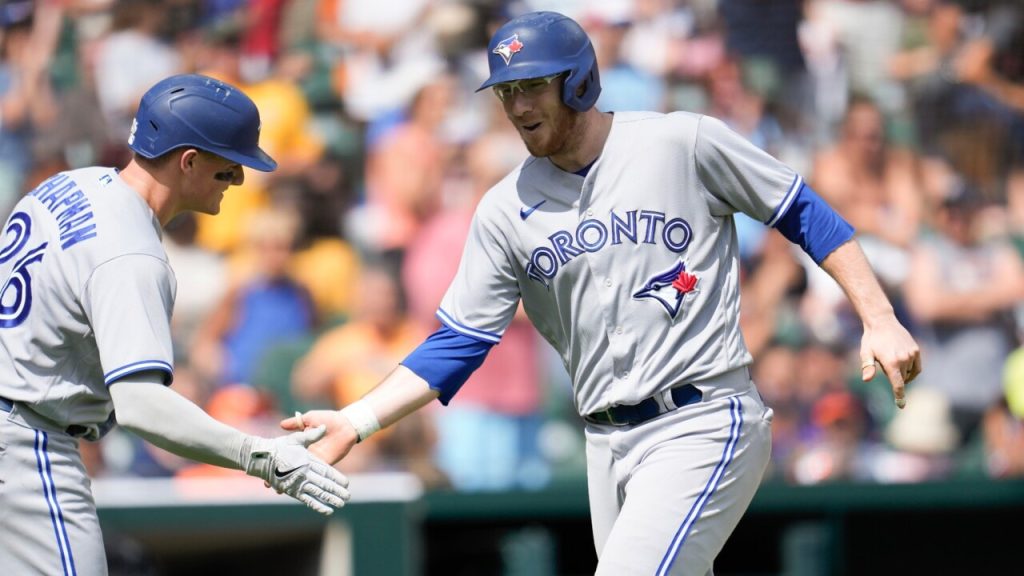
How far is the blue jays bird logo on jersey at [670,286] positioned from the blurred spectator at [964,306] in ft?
14.8

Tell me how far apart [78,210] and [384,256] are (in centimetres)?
467

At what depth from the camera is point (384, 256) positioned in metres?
8.32

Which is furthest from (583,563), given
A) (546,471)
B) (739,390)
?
(739,390)

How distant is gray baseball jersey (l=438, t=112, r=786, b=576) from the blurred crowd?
3789mm

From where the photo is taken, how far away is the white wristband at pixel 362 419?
13.4ft

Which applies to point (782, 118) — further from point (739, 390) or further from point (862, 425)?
point (739, 390)

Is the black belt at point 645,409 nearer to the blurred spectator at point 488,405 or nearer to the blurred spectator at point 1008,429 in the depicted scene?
the blurred spectator at point 488,405

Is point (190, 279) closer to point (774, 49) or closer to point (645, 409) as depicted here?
point (774, 49)

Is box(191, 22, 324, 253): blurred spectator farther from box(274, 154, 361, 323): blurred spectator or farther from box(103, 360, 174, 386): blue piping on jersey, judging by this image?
box(103, 360, 174, 386): blue piping on jersey

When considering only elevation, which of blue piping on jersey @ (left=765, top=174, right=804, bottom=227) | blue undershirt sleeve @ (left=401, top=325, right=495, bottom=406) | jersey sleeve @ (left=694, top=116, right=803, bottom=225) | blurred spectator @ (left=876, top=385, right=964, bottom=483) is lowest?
blurred spectator @ (left=876, top=385, right=964, bottom=483)

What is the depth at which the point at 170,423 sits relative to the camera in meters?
3.52

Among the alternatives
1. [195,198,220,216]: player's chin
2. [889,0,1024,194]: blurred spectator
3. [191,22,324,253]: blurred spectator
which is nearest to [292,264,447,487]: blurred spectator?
[191,22,324,253]: blurred spectator

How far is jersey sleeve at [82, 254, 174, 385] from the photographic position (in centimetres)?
346

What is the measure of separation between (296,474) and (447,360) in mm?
631
